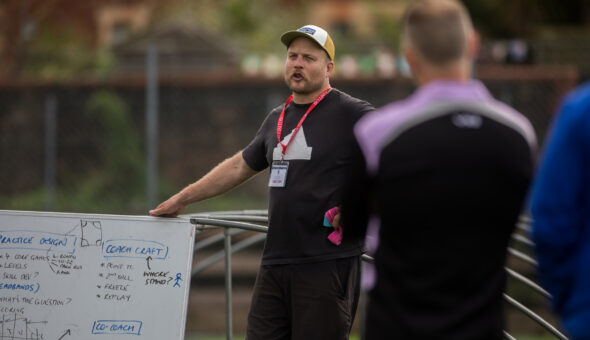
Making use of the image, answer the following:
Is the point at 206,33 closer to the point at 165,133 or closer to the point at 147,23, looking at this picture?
the point at 165,133

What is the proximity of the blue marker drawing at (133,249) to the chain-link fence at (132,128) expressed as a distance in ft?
19.1

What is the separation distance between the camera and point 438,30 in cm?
263

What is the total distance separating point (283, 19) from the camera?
2827 cm

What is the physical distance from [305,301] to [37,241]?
58.8 inches

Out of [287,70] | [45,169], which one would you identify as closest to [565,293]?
[287,70]

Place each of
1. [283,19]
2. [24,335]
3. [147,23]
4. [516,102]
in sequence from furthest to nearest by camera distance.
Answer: [283,19], [147,23], [516,102], [24,335]

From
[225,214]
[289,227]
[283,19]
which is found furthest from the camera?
[283,19]

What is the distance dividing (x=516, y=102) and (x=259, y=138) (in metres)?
6.51

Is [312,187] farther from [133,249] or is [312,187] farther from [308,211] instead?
[133,249]

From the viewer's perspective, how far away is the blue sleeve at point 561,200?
255 centimetres

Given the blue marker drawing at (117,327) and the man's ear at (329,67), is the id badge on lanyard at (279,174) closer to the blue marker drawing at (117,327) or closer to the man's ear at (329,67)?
the man's ear at (329,67)

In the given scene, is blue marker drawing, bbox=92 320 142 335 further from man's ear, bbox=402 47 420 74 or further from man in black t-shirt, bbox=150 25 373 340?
man's ear, bbox=402 47 420 74

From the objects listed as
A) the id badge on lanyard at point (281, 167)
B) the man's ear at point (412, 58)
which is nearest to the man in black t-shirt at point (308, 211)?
the id badge on lanyard at point (281, 167)

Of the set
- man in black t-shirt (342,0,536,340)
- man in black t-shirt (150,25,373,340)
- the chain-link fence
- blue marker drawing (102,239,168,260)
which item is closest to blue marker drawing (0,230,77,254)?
blue marker drawing (102,239,168,260)
